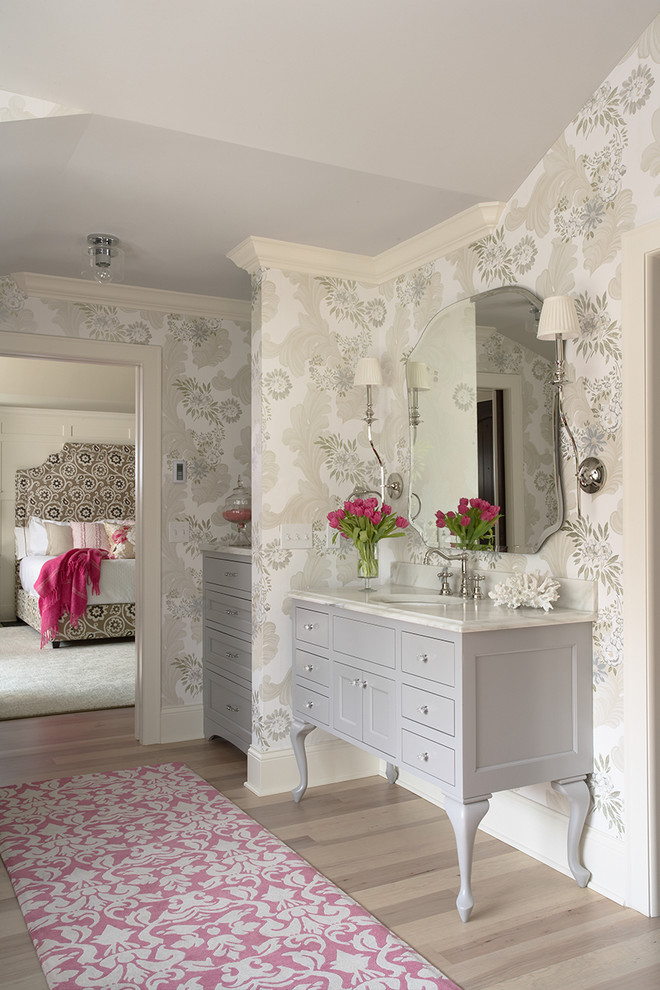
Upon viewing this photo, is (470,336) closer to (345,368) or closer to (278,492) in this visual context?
(345,368)

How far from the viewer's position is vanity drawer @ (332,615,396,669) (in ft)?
8.91

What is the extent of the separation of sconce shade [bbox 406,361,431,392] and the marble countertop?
2.90 feet

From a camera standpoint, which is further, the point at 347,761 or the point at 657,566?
the point at 347,761

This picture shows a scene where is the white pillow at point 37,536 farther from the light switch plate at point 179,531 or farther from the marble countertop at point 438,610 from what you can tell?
the marble countertop at point 438,610

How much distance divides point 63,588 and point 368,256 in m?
4.61

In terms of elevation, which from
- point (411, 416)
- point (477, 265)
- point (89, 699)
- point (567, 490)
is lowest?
point (89, 699)

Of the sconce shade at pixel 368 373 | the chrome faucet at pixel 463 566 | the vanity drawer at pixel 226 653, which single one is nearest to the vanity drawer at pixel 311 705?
the vanity drawer at pixel 226 653

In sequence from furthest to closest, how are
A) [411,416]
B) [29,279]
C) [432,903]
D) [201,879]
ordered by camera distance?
[29,279], [411,416], [201,879], [432,903]

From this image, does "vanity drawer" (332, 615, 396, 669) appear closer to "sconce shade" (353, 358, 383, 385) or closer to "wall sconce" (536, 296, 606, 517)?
"wall sconce" (536, 296, 606, 517)

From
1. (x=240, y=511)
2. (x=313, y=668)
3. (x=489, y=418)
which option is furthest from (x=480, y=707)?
(x=240, y=511)

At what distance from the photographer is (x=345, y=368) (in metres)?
3.71

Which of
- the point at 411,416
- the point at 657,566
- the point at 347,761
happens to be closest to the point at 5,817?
the point at 347,761

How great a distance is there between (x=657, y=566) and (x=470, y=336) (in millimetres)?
1225

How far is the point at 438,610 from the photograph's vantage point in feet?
8.73
